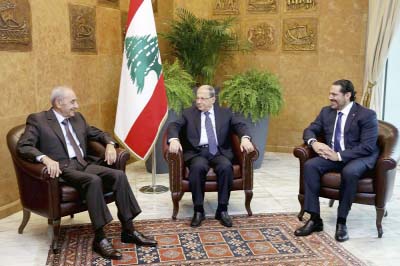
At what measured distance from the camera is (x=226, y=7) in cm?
674

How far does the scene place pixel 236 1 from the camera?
670 centimetres

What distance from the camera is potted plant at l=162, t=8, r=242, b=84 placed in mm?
6102

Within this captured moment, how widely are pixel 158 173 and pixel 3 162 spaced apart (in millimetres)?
2025

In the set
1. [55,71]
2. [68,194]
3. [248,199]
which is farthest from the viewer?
[55,71]

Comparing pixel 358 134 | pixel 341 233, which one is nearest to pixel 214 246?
pixel 341 233

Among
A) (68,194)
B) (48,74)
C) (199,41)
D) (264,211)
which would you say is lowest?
(264,211)

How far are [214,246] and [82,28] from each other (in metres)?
2.91

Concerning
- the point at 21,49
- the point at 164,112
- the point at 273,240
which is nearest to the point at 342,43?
the point at 164,112

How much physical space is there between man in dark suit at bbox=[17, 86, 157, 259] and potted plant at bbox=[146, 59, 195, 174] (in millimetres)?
1534

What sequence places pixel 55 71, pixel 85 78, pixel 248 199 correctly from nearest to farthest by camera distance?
pixel 248 199, pixel 55 71, pixel 85 78

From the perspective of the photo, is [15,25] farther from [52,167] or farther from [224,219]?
[224,219]

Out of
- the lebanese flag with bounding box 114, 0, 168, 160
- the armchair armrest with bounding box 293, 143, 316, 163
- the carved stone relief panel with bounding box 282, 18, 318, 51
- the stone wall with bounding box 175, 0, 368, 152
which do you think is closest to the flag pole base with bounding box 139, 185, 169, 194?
the lebanese flag with bounding box 114, 0, 168, 160

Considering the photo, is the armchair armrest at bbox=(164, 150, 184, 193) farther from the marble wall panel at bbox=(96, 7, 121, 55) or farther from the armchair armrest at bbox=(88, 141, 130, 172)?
the marble wall panel at bbox=(96, 7, 121, 55)

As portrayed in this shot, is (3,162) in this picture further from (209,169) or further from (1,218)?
(209,169)
